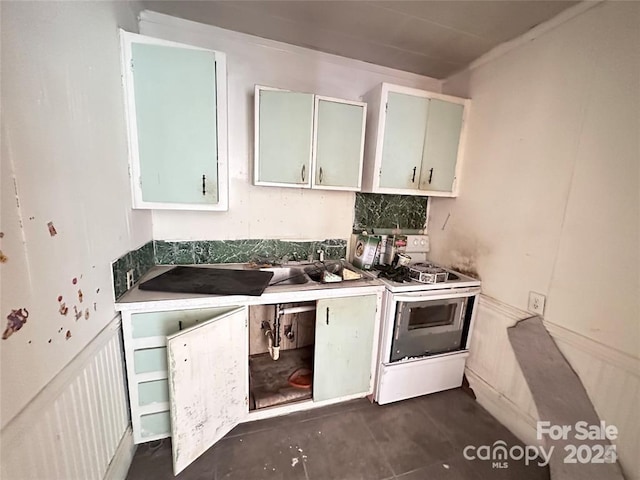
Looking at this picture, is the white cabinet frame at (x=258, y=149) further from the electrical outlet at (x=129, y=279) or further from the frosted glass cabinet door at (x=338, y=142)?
the electrical outlet at (x=129, y=279)

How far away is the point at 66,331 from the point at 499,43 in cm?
279

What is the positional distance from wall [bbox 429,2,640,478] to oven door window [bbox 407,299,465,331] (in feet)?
0.67

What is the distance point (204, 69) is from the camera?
1.41 metres

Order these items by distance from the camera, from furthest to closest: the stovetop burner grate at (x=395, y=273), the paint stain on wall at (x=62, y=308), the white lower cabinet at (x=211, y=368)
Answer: the stovetop burner grate at (x=395, y=273), the white lower cabinet at (x=211, y=368), the paint stain on wall at (x=62, y=308)

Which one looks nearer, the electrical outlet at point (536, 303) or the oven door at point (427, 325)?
the electrical outlet at point (536, 303)

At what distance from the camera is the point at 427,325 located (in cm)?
183

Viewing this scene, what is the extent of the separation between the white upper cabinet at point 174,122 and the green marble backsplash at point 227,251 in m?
0.43

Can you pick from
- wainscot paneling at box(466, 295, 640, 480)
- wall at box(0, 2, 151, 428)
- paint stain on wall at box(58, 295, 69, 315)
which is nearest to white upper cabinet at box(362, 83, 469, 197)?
wainscot paneling at box(466, 295, 640, 480)

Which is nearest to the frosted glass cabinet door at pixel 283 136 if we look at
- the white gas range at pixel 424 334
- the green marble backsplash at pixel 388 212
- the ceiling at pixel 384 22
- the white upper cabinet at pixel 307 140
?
the white upper cabinet at pixel 307 140

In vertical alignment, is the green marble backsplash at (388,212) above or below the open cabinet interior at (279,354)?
above

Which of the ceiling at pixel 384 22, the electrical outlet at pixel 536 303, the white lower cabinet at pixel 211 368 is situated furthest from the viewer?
the electrical outlet at pixel 536 303

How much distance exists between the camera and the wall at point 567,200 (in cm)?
118

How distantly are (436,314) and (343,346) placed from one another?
738 mm

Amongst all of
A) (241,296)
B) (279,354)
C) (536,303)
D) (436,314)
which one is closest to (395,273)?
(436,314)
